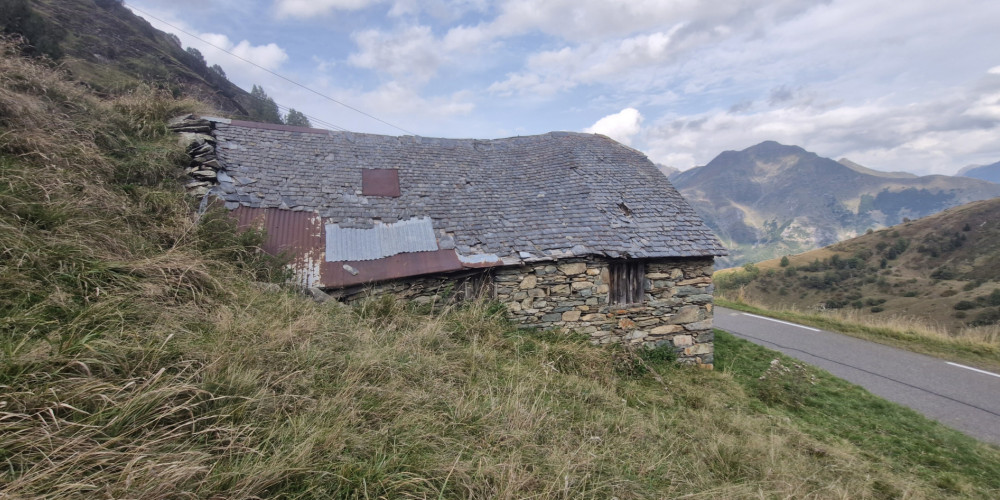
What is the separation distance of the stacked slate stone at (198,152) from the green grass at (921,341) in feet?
54.7

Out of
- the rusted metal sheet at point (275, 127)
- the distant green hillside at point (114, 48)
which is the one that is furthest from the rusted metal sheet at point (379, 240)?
the distant green hillside at point (114, 48)

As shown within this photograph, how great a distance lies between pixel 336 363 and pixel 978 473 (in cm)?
793

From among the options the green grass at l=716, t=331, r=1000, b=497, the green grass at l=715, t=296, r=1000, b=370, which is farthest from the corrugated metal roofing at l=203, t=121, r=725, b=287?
the green grass at l=715, t=296, r=1000, b=370

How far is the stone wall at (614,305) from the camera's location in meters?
7.46

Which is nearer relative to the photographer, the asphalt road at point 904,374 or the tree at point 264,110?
the asphalt road at point 904,374

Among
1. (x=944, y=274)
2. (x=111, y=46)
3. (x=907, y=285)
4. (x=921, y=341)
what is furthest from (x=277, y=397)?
(x=944, y=274)

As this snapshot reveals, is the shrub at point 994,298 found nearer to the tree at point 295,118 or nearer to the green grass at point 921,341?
the green grass at point 921,341

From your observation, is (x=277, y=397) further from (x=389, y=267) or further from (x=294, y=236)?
(x=294, y=236)

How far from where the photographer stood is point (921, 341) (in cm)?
1046

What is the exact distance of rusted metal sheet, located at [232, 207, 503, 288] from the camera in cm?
655

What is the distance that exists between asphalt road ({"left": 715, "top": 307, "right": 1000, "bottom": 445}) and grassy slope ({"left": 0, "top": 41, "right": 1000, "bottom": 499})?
965 millimetres

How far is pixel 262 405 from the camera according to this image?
8.55 ft

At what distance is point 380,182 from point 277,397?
6.56m

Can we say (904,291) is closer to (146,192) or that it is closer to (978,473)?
(978,473)
